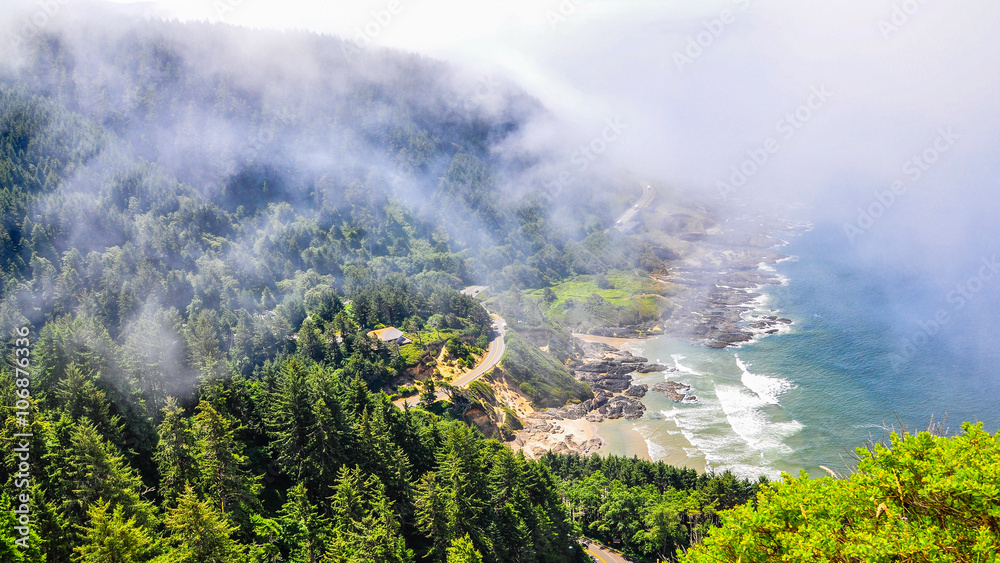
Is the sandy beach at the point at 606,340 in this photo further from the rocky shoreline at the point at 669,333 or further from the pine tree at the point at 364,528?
the pine tree at the point at 364,528

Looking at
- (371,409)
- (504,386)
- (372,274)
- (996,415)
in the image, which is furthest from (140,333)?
(996,415)

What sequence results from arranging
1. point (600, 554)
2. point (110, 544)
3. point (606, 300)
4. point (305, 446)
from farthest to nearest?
point (606, 300) < point (600, 554) < point (305, 446) < point (110, 544)

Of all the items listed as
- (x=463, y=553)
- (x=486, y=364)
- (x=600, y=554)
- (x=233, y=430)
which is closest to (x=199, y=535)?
(x=233, y=430)

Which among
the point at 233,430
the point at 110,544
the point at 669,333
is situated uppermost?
the point at 110,544

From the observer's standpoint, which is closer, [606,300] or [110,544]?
[110,544]

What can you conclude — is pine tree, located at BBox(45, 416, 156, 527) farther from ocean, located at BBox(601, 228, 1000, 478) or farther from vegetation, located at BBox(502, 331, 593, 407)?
vegetation, located at BBox(502, 331, 593, 407)

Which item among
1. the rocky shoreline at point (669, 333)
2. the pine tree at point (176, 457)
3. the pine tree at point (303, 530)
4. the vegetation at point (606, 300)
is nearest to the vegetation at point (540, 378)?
the rocky shoreline at point (669, 333)

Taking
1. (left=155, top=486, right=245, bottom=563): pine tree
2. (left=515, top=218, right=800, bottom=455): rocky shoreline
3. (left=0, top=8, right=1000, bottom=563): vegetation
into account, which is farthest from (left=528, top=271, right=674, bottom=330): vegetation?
(left=155, top=486, right=245, bottom=563): pine tree

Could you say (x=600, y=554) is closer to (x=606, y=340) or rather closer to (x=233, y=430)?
(x=233, y=430)
